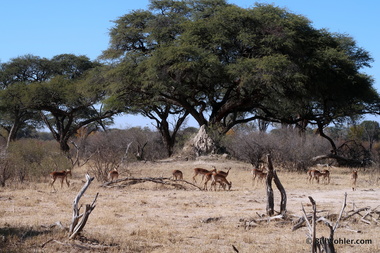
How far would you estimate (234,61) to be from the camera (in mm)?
27766

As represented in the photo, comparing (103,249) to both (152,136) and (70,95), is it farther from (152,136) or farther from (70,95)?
(152,136)

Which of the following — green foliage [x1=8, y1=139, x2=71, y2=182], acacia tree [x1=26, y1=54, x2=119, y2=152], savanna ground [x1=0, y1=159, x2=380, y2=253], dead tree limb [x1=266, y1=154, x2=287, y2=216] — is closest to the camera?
savanna ground [x1=0, y1=159, x2=380, y2=253]

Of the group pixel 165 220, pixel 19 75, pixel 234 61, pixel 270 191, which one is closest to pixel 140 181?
pixel 165 220

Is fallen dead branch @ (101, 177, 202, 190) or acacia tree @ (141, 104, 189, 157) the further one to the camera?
acacia tree @ (141, 104, 189, 157)

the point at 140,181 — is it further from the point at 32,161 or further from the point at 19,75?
the point at 19,75

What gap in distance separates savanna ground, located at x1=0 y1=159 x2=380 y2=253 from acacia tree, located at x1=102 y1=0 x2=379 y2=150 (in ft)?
32.6

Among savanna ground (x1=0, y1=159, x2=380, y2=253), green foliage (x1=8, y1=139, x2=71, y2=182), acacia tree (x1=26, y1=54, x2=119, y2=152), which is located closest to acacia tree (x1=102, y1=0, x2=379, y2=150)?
acacia tree (x1=26, y1=54, x2=119, y2=152)

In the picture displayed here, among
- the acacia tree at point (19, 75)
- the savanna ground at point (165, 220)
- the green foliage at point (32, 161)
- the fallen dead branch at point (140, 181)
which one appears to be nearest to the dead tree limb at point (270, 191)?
the savanna ground at point (165, 220)

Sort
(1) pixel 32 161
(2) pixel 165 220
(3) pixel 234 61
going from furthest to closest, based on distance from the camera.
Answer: (3) pixel 234 61 < (1) pixel 32 161 < (2) pixel 165 220

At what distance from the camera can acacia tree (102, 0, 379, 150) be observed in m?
25.6

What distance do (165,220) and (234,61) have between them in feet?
60.9

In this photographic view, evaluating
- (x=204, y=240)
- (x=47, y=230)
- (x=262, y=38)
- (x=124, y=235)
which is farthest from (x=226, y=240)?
(x=262, y=38)

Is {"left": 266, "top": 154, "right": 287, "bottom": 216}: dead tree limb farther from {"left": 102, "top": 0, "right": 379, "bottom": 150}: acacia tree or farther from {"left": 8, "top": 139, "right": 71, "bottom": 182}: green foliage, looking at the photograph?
{"left": 102, "top": 0, "right": 379, "bottom": 150}: acacia tree

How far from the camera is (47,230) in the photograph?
859 cm
